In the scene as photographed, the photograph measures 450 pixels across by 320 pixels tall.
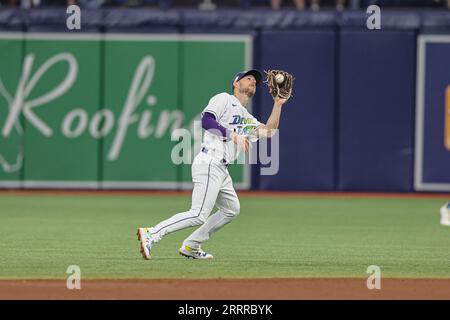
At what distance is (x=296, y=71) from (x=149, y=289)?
1231 centimetres

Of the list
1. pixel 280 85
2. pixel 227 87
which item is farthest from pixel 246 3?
pixel 280 85

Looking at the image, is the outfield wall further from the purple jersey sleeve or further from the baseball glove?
the purple jersey sleeve

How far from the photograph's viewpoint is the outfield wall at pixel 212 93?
2053 centimetres

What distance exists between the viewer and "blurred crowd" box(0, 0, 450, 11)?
2113 centimetres

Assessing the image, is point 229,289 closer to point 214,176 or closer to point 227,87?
point 214,176

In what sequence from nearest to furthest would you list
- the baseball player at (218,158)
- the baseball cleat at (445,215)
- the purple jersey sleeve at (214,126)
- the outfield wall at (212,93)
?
the purple jersey sleeve at (214,126)
the baseball player at (218,158)
the baseball cleat at (445,215)
the outfield wall at (212,93)

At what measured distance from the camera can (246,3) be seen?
832 inches

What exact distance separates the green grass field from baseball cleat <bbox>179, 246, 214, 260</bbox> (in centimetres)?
8

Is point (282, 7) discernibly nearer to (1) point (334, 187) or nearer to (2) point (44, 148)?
(1) point (334, 187)

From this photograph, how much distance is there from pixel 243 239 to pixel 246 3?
8.80 metres

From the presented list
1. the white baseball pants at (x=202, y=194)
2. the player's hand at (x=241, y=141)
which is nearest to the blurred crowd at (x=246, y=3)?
Answer: the white baseball pants at (x=202, y=194)

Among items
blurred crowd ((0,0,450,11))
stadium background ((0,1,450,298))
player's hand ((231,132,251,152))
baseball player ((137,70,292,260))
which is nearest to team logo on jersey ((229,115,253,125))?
baseball player ((137,70,292,260))

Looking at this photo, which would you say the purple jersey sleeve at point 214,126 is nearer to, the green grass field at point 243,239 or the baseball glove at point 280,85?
the baseball glove at point 280,85

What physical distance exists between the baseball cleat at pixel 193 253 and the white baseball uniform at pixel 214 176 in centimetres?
16
